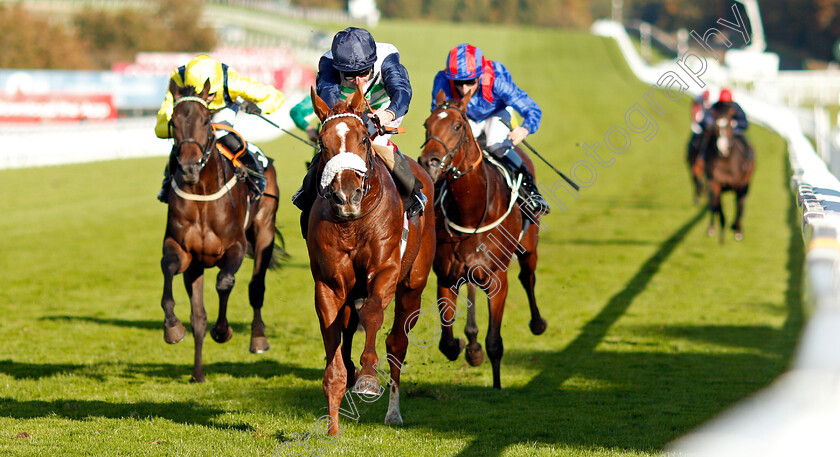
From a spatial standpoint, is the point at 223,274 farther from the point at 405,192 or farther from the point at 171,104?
the point at 405,192

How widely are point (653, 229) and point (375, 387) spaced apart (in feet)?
40.3

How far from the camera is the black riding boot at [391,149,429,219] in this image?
5406 millimetres

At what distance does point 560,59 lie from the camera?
52.0 meters

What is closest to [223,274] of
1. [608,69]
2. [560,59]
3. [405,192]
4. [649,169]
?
[405,192]

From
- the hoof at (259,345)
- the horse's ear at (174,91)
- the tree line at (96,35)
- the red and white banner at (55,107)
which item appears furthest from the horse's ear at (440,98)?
the tree line at (96,35)

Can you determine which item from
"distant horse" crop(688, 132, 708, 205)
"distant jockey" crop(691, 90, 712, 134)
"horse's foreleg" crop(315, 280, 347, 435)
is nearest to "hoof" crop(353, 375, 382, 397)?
"horse's foreleg" crop(315, 280, 347, 435)

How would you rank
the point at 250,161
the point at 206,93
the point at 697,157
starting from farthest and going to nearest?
1. the point at 697,157
2. the point at 250,161
3. the point at 206,93

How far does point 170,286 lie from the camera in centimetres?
639

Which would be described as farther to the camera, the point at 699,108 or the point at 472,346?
the point at 699,108

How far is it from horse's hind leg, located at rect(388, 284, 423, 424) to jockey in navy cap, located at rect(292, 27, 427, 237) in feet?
1.72

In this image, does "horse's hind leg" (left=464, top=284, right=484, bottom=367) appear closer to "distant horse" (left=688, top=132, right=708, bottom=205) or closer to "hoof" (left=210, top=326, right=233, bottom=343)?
"hoof" (left=210, top=326, right=233, bottom=343)

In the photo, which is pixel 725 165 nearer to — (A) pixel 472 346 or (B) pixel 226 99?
(A) pixel 472 346

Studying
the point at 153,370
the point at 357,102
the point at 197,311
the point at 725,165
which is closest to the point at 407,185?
the point at 357,102

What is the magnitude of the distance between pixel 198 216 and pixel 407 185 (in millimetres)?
2033
